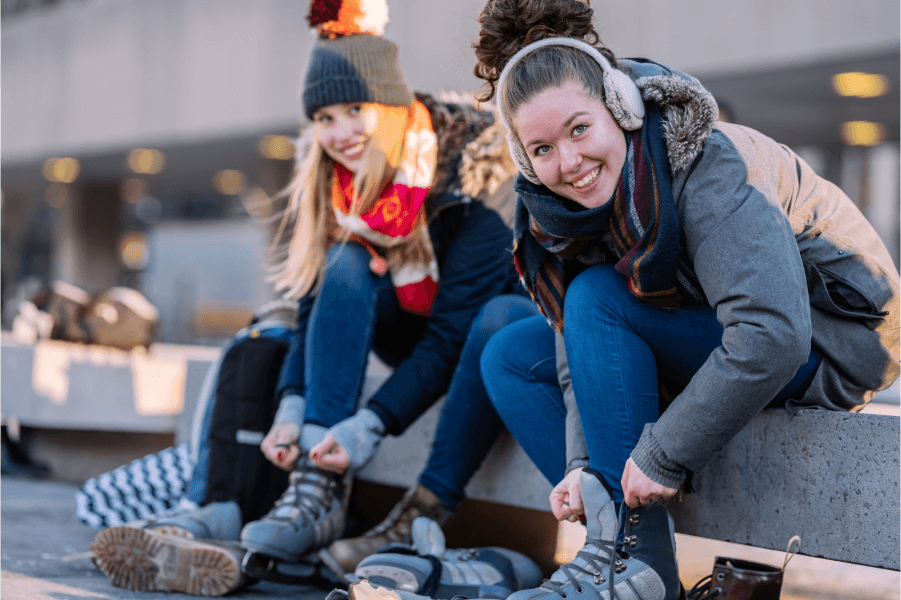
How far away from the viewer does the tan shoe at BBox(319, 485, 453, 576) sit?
5.91 feet

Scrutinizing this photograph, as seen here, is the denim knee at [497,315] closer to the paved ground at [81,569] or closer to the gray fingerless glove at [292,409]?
the gray fingerless glove at [292,409]

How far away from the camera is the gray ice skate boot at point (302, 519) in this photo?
1.77 metres

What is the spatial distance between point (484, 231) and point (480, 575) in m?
0.82

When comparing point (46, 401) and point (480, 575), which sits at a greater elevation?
point (480, 575)

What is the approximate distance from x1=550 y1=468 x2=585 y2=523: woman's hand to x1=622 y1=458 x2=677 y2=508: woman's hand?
3.7 inches

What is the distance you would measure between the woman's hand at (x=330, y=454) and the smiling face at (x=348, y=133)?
0.69 meters

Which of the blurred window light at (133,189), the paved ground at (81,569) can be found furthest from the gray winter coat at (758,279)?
the blurred window light at (133,189)

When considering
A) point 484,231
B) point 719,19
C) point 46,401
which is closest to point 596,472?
point 484,231

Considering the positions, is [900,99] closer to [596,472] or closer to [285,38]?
[285,38]

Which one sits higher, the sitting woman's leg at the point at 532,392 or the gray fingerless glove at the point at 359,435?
the sitting woman's leg at the point at 532,392

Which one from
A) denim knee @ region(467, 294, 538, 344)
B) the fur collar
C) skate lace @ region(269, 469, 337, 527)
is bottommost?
skate lace @ region(269, 469, 337, 527)

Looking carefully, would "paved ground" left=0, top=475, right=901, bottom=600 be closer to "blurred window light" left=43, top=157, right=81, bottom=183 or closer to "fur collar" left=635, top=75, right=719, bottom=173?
"fur collar" left=635, top=75, right=719, bottom=173

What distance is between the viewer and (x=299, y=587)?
1953mm

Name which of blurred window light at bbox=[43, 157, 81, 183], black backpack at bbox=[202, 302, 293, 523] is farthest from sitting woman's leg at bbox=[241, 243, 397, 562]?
blurred window light at bbox=[43, 157, 81, 183]
